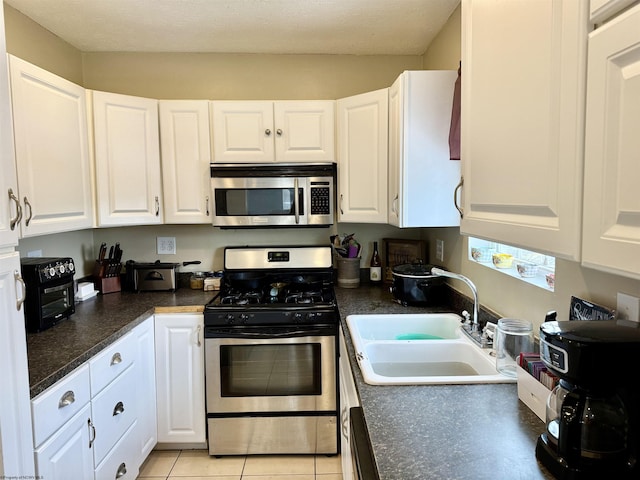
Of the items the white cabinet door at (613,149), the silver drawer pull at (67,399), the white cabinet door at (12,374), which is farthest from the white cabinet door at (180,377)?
the white cabinet door at (613,149)

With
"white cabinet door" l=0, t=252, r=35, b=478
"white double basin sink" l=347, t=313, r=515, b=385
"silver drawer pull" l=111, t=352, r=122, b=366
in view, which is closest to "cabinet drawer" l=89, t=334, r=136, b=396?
"silver drawer pull" l=111, t=352, r=122, b=366

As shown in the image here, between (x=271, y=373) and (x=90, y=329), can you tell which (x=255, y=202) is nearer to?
(x=271, y=373)

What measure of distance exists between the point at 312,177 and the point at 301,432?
4.93 ft

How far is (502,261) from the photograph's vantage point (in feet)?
5.88

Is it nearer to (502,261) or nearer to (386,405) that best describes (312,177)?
(502,261)

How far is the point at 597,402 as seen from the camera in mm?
847

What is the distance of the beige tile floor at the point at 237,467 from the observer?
7.43 feet

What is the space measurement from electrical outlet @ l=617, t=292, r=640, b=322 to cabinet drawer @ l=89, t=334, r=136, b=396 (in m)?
1.87

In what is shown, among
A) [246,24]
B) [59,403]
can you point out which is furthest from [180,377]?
[246,24]

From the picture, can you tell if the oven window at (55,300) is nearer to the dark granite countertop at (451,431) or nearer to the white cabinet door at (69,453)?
the white cabinet door at (69,453)

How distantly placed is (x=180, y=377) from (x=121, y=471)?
0.53 m

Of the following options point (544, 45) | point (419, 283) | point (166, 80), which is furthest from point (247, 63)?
point (544, 45)

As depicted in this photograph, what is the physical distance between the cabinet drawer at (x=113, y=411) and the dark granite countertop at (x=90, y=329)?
228mm

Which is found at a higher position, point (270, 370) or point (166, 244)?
point (166, 244)
